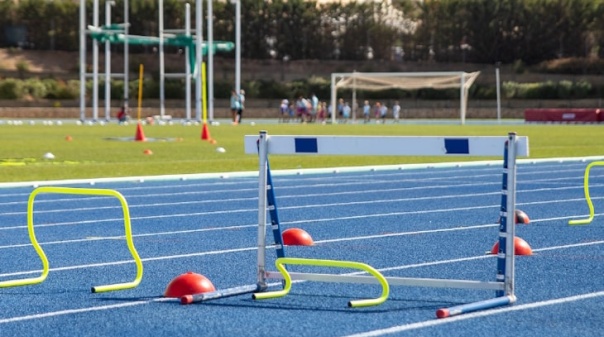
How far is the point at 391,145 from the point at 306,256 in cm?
273

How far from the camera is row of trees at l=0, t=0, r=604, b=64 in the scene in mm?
97312

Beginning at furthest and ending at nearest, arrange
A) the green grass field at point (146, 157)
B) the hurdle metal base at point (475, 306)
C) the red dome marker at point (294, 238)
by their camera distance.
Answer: the green grass field at point (146, 157) < the red dome marker at point (294, 238) < the hurdle metal base at point (475, 306)

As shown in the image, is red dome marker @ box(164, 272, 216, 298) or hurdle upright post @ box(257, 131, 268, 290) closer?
red dome marker @ box(164, 272, 216, 298)

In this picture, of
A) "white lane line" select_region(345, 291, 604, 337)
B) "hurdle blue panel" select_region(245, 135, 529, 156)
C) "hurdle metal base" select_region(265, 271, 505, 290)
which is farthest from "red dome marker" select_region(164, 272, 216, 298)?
"white lane line" select_region(345, 291, 604, 337)

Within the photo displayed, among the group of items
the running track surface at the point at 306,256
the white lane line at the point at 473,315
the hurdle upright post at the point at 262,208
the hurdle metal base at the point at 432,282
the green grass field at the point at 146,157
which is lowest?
the green grass field at the point at 146,157

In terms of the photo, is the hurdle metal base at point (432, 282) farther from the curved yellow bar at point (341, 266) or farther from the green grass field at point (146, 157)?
the green grass field at point (146, 157)

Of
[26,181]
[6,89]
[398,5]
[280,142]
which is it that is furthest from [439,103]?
Result: [280,142]

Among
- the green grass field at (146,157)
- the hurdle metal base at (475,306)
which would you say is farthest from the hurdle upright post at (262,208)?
the green grass field at (146,157)

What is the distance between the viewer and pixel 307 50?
103 m

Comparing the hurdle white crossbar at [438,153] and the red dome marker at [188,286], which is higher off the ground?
the hurdle white crossbar at [438,153]

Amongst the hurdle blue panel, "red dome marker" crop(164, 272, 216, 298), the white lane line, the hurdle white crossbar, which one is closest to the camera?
the white lane line

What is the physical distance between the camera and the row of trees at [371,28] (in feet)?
319

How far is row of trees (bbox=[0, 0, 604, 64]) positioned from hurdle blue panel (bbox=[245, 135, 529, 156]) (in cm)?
8967

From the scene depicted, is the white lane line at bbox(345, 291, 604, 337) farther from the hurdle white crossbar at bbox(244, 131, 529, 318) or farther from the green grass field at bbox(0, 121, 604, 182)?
the green grass field at bbox(0, 121, 604, 182)
